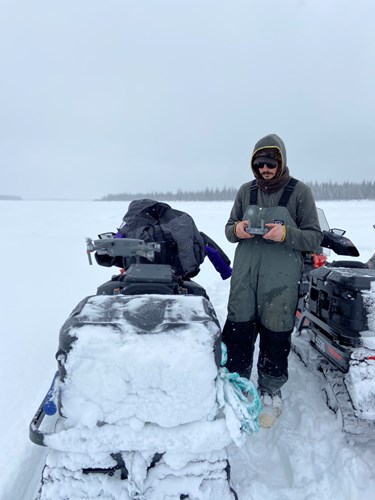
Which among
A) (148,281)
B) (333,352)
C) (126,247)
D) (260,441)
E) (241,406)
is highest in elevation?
(126,247)

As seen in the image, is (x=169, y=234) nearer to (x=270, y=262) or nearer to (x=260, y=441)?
(x=270, y=262)

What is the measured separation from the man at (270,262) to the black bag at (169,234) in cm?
30

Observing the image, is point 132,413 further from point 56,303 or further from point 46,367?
point 56,303

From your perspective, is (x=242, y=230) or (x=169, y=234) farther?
(x=169, y=234)

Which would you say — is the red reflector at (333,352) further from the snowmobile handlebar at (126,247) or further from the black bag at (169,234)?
the snowmobile handlebar at (126,247)

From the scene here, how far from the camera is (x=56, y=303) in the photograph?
5.31 m

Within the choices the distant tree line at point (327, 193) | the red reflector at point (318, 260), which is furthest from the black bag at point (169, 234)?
the distant tree line at point (327, 193)

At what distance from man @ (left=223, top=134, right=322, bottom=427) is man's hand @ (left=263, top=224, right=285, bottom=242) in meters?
0.04

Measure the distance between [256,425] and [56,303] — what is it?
434cm

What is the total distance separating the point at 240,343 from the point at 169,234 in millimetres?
988

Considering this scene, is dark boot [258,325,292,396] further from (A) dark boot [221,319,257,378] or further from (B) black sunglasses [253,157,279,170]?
(B) black sunglasses [253,157,279,170]

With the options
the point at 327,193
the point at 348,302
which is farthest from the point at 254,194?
the point at 327,193

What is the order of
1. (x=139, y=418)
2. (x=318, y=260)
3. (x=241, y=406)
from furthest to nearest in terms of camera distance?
(x=318, y=260), (x=241, y=406), (x=139, y=418)

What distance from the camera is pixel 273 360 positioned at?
2.67 m
